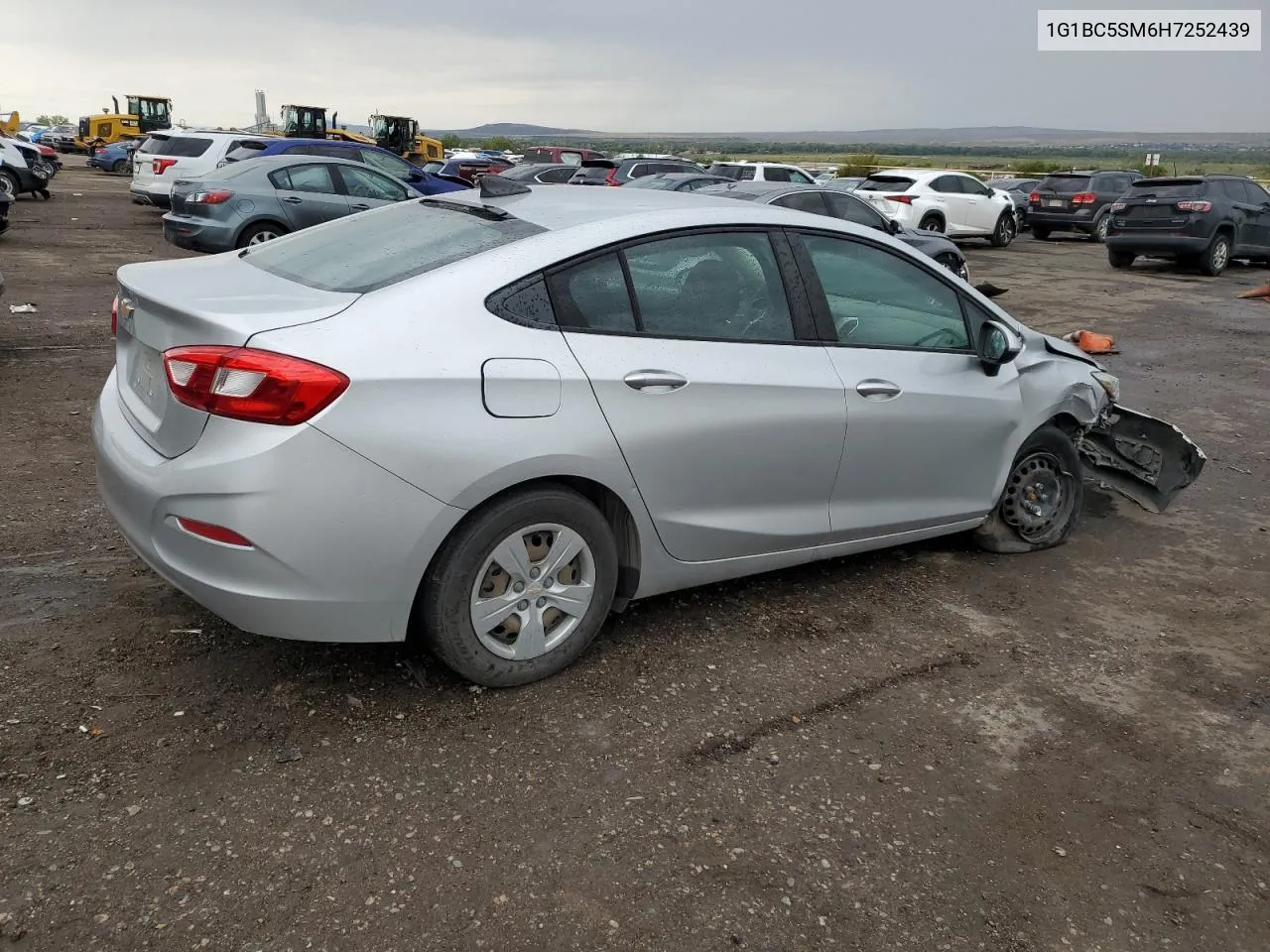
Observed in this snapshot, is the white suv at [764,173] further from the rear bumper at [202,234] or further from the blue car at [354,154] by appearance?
the rear bumper at [202,234]

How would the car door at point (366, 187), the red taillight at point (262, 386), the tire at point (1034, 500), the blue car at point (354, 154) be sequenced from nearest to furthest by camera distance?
1. the red taillight at point (262, 386)
2. the tire at point (1034, 500)
3. the car door at point (366, 187)
4. the blue car at point (354, 154)

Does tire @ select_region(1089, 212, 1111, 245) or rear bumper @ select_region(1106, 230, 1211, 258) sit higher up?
tire @ select_region(1089, 212, 1111, 245)

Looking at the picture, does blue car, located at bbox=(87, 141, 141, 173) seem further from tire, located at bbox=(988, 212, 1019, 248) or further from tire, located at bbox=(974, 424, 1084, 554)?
tire, located at bbox=(974, 424, 1084, 554)

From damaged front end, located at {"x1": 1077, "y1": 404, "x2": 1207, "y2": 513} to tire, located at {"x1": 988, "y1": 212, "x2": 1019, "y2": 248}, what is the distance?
1900cm

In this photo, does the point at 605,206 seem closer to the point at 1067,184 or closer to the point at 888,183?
the point at 888,183

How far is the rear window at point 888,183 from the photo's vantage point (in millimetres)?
21641

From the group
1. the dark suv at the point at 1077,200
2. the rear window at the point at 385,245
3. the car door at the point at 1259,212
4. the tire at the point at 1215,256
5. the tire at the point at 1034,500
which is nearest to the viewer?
the rear window at the point at 385,245

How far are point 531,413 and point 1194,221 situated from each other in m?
18.1

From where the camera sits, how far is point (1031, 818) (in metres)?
2.99

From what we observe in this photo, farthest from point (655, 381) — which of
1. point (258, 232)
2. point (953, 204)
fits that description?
point (953, 204)

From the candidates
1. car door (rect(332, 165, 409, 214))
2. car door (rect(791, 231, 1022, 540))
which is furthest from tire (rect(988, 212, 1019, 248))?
car door (rect(791, 231, 1022, 540))

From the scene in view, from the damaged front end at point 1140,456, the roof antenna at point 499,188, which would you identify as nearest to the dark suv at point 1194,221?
the damaged front end at point 1140,456

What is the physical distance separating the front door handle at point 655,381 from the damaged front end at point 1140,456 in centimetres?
285

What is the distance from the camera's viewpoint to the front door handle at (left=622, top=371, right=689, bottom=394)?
Result: 340 cm
